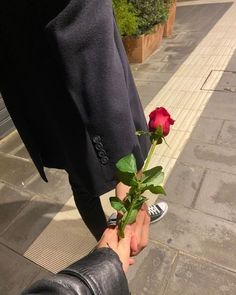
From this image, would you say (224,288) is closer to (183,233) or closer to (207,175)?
(183,233)

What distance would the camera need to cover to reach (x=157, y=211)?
2.51 m

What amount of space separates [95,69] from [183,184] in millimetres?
2156

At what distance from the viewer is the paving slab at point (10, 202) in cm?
279

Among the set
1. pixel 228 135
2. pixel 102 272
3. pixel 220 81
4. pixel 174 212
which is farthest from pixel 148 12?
pixel 102 272

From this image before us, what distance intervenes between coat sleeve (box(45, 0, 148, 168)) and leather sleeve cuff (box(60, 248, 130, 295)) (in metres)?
0.40

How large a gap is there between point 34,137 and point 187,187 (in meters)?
1.78

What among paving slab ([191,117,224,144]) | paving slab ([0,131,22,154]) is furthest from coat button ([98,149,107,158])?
paving slab ([0,131,22,154])

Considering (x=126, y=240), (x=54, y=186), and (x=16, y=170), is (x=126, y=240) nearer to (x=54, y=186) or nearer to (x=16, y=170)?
(x=54, y=186)

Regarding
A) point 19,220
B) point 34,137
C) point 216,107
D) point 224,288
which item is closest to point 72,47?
point 34,137

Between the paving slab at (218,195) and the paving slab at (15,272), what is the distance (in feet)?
4.86

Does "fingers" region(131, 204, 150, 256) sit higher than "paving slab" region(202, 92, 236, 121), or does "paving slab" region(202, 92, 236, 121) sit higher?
"fingers" region(131, 204, 150, 256)

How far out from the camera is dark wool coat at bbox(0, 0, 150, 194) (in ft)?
2.72

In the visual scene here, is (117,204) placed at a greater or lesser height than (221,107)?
greater

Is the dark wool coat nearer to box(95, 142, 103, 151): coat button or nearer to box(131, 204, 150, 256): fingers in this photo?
box(95, 142, 103, 151): coat button
